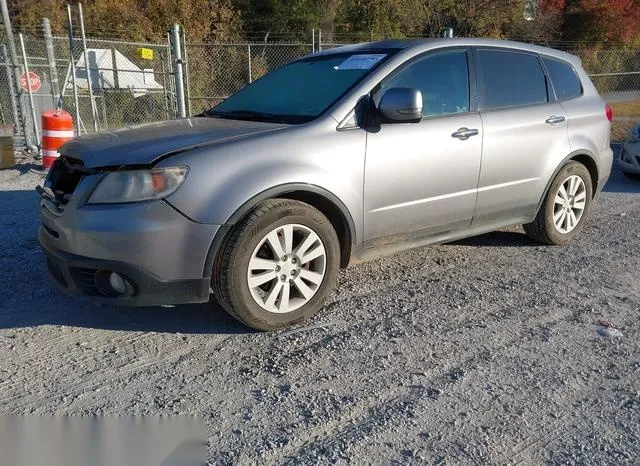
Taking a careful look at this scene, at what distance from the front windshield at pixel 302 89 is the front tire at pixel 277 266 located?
2.34 ft

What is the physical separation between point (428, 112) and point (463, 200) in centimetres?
70

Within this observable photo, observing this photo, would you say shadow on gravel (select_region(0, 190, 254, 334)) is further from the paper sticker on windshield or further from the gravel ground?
the paper sticker on windshield

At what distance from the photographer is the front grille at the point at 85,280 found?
10.4 ft

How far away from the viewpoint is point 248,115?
4.14m

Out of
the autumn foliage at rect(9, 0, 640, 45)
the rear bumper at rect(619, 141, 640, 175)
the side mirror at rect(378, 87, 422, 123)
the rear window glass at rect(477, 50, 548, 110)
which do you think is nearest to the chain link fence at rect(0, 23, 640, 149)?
the autumn foliage at rect(9, 0, 640, 45)

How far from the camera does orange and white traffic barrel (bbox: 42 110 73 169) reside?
8.20 m

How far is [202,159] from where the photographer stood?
314 cm

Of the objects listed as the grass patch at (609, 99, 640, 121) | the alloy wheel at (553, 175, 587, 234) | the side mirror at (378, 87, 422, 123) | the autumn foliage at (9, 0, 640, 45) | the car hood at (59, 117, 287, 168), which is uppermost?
the autumn foliage at (9, 0, 640, 45)

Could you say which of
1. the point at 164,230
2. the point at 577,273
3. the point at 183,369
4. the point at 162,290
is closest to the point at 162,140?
the point at 164,230

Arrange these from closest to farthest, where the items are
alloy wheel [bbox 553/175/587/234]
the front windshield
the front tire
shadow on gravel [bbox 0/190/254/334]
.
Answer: the front tire → shadow on gravel [bbox 0/190/254/334] → the front windshield → alloy wheel [bbox 553/175/587/234]

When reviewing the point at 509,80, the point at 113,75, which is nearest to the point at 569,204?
the point at 509,80

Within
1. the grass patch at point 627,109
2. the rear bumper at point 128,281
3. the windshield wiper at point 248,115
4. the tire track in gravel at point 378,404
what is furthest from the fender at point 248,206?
the grass patch at point 627,109

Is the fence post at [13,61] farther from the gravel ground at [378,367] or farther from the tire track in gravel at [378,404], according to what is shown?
the tire track in gravel at [378,404]

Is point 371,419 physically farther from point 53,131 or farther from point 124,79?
point 124,79
